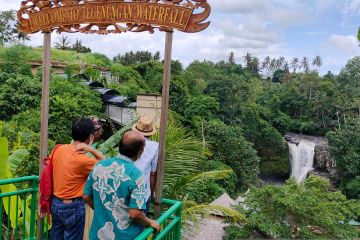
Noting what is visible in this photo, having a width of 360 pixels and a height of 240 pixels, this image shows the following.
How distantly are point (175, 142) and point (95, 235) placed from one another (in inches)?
86.5

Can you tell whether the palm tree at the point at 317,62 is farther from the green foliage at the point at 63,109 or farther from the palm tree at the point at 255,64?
the green foliage at the point at 63,109

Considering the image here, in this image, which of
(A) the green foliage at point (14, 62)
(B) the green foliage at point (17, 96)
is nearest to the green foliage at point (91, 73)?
(A) the green foliage at point (14, 62)

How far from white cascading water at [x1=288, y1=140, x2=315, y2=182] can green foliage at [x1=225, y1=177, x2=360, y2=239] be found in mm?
24404

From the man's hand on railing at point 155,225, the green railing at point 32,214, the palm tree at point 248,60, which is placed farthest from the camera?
the palm tree at point 248,60

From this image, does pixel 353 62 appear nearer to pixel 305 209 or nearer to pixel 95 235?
pixel 305 209

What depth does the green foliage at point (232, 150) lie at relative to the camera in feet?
89.0

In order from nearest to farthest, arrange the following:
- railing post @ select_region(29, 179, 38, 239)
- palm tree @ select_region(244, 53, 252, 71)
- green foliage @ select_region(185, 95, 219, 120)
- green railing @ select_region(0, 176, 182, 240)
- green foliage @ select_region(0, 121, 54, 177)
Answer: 1. green railing @ select_region(0, 176, 182, 240)
2. railing post @ select_region(29, 179, 38, 239)
3. green foliage @ select_region(0, 121, 54, 177)
4. green foliage @ select_region(185, 95, 219, 120)
5. palm tree @ select_region(244, 53, 252, 71)

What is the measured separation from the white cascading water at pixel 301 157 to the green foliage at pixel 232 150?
38.4 ft

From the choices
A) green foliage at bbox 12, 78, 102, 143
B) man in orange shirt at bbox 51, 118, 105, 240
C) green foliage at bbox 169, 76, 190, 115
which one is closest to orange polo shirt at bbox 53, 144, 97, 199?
man in orange shirt at bbox 51, 118, 105, 240

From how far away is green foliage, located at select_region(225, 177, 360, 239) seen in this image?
12.7 meters

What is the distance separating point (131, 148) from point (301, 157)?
38.6 m

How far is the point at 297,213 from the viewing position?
12.9 meters

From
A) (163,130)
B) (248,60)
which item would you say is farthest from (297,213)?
(248,60)

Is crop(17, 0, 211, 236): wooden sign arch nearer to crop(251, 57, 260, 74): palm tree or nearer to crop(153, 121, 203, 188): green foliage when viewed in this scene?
crop(153, 121, 203, 188): green foliage
